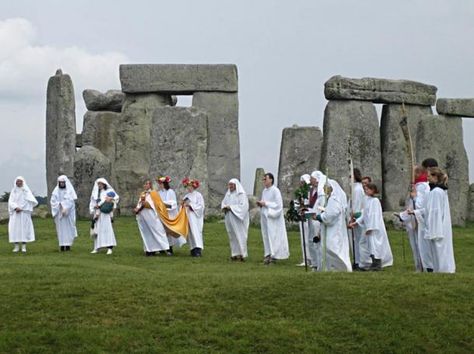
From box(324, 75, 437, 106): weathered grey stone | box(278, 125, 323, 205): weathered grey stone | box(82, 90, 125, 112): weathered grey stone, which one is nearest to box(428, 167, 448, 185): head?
box(278, 125, 323, 205): weathered grey stone

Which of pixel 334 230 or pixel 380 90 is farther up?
pixel 380 90

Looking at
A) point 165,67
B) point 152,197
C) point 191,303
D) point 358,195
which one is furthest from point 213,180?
point 191,303

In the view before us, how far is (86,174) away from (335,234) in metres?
16.4

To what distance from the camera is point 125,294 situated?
63.0 feet

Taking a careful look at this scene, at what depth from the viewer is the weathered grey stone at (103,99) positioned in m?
48.6

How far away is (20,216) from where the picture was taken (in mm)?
29000

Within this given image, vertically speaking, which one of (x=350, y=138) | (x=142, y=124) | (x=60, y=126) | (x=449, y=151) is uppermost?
(x=142, y=124)

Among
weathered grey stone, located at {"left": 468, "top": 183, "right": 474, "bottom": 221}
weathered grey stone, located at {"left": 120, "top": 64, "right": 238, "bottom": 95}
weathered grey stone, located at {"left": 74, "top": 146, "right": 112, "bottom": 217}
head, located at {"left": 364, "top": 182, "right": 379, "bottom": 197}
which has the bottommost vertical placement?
head, located at {"left": 364, "top": 182, "right": 379, "bottom": 197}

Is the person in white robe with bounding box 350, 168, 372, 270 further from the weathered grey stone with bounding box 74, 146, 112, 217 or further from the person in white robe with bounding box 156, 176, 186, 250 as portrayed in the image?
the weathered grey stone with bounding box 74, 146, 112, 217

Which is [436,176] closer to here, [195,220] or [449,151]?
[195,220]

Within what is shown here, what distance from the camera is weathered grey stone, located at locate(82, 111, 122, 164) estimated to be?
46531mm

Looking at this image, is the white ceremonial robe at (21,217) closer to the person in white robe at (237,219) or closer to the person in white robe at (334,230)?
the person in white robe at (237,219)

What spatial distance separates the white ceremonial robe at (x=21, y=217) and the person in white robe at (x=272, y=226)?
5.65m

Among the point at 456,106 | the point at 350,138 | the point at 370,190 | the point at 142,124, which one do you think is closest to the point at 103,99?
the point at 142,124
